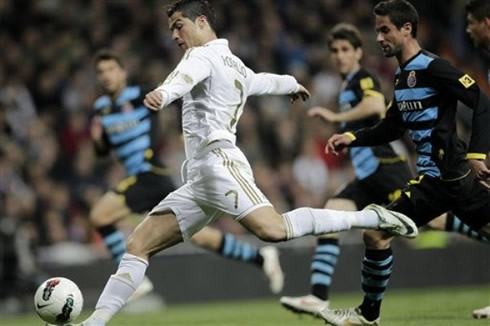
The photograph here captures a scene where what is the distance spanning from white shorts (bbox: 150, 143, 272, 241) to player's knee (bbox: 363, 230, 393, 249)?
81cm

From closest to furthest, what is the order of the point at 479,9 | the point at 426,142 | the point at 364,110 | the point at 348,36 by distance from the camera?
the point at 426,142
the point at 479,9
the point at 364,110
the point at 348,36

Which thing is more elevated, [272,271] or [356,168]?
[356,168]

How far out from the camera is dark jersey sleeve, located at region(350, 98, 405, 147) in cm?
764

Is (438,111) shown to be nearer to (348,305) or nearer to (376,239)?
(376,239)

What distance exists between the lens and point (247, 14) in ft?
58.1

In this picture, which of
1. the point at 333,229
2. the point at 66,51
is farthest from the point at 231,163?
the point at 66,51

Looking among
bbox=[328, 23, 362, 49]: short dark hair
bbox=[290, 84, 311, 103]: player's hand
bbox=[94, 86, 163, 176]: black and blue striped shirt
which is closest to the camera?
bbox=[290, 84, 311, 103]: player's hand

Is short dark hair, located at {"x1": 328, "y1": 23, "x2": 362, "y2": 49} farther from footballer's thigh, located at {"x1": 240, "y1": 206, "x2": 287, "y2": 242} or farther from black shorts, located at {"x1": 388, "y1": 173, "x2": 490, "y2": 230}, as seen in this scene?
footballer's thigh, located at {"x1": 240, "y1": 206, "x2": 287, "y2": 242}

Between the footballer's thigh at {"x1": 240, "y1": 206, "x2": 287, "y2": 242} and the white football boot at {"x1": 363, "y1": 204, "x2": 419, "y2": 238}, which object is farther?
the white football boot at {"x1": 363, "y1": 204, "x2": 419, "y2": 238}

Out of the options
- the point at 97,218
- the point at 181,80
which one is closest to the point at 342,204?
the point at 97,218

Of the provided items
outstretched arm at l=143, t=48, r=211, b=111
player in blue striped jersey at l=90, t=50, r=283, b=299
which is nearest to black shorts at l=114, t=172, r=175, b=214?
player in blue striped jersey at l=90, t=50, r=283, b=299

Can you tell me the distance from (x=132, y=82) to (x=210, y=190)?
368 inches

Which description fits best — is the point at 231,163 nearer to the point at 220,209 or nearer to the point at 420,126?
→ the point at 220,209

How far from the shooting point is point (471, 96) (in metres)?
7.17
